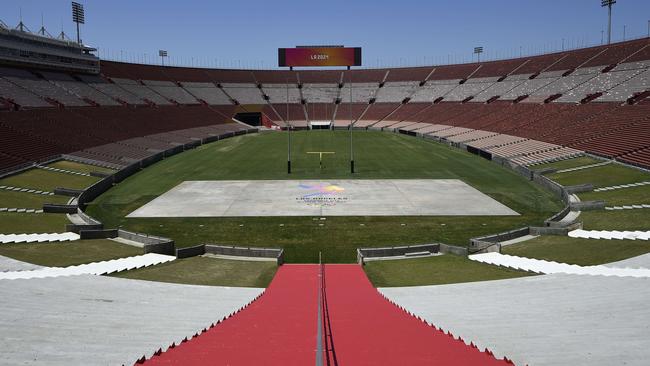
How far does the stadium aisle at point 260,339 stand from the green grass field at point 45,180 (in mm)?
32006

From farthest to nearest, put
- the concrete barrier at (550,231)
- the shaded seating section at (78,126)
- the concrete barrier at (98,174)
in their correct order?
the shaded seating section at (78,126)
the concrete barrier at (98,174)
the concrete barrier at (550,231)

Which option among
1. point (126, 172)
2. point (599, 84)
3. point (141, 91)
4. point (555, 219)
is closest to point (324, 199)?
point (555, 219)

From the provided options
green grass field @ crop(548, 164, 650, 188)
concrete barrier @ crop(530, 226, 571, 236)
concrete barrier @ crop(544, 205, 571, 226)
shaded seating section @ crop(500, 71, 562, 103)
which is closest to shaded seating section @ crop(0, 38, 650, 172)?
shaded seating section @ crop(500, 71, 562, 103)

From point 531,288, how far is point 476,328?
5800 mm

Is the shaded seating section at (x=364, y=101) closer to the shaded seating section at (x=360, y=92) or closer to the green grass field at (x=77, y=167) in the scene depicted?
the shaded seating section at (x=360, y=92)

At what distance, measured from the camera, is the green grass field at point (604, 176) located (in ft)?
131

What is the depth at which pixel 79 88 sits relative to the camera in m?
80.1

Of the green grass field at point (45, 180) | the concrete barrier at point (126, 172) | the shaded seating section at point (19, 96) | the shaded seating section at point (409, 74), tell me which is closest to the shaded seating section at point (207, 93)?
the shaded seating section at point (409, 74)

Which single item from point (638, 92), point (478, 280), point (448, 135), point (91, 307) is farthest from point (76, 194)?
point (638, 92)

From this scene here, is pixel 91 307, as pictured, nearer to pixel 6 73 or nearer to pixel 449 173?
pixel 449 173

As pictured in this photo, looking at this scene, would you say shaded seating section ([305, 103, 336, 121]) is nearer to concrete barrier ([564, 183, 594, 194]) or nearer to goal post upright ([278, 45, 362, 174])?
goal post upright ([278, 45, 362, 174])

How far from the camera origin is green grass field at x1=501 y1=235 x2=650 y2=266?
22750 millimetres

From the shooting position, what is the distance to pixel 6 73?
231ft

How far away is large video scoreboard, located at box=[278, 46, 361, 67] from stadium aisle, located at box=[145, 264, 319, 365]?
345 ft
